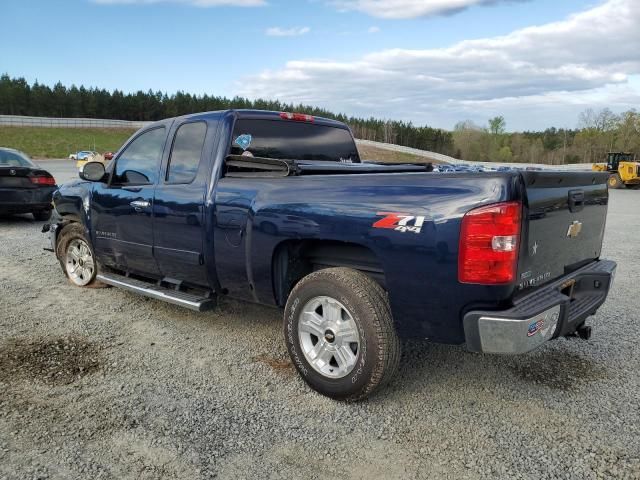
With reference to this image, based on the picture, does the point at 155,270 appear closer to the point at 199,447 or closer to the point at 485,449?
the point at 199,447

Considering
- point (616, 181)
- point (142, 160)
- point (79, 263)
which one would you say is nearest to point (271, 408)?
point (142, 160)

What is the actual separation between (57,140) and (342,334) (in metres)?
69.1

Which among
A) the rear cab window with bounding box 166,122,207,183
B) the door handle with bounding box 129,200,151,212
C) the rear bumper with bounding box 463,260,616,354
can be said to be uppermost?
the rear cab window with bounding box 166,122,207,183

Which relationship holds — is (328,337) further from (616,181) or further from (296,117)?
(616,181)

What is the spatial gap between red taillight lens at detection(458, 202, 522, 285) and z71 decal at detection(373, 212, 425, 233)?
0.25m

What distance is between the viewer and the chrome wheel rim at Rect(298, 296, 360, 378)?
326 centimetres

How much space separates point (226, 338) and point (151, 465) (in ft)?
6.00

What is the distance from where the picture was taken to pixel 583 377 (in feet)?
12.2

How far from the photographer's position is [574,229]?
11.2 feet

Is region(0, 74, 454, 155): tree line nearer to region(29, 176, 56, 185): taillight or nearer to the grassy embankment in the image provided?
the grassy embankment

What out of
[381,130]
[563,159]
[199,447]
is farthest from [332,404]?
[381,130]

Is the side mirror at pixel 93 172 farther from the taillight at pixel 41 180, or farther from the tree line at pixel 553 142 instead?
the tree line at pixel 553 142

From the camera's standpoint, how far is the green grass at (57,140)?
56.5m

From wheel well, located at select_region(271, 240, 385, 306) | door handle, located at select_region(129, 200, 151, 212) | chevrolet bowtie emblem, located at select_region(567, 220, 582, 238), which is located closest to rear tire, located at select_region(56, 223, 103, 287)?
door handle, located at select_region(129, 200, 151, 212)
